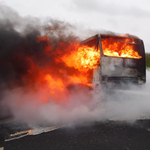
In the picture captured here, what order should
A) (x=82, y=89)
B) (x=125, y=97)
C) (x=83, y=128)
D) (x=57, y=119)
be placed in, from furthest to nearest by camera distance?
(x=82, y=89) → (x=125, y=97) → (x=57, y=119) → (x=83, y=128)

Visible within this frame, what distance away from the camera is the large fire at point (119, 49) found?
534cm

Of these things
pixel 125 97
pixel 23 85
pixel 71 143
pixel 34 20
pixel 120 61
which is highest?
pixel 34 20

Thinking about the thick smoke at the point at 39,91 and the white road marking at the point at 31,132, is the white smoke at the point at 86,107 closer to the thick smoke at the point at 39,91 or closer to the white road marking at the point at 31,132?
the thick smoke at the point at 39,91

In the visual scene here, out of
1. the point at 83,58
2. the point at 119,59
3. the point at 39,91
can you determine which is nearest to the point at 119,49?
the point at 119,59

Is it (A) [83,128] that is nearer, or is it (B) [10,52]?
(A) [83,128]

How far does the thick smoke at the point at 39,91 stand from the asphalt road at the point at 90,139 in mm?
591

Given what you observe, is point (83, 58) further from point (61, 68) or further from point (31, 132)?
point (31, 132)

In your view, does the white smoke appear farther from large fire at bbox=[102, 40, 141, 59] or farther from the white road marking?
large fire at bbox=[102, 40, 141, 59]

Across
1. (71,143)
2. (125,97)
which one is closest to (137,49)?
(125,97)

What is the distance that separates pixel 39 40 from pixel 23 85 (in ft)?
6.59

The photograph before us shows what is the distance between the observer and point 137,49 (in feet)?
18.9

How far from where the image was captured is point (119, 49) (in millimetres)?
5582

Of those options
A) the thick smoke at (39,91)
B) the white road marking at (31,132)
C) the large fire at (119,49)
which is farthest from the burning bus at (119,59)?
the white road marking at (31,132)

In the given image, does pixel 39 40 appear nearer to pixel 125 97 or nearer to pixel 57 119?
pixel 57 119
